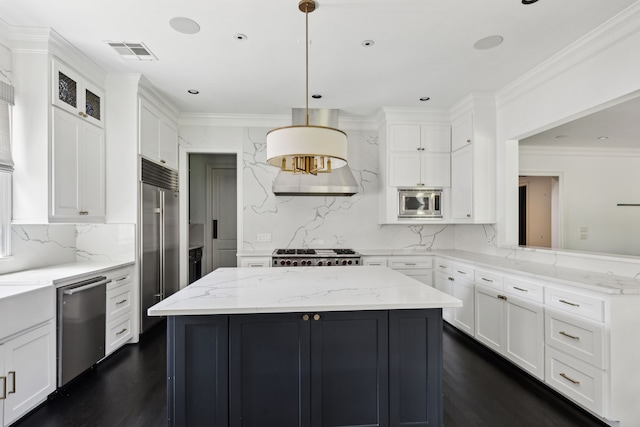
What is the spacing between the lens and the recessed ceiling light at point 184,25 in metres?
2.26

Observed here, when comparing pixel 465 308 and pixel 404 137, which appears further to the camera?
pixel 404 137

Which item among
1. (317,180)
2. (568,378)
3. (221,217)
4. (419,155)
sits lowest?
(568,378)

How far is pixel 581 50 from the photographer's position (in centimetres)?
251

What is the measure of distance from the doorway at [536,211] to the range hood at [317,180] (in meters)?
3.17

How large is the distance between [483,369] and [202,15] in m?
3.54

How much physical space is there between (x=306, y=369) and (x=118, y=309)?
2.20m

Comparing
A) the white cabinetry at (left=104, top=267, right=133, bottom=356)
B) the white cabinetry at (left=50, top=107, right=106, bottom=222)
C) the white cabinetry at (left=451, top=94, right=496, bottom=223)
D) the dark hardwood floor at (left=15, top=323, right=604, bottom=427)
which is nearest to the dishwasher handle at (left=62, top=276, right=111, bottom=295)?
the white cabinetry at (left=104, top=267, right=133, bottom=356)

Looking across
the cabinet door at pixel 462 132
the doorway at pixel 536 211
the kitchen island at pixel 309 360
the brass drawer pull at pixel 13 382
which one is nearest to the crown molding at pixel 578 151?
the doorway at pixel 536 211

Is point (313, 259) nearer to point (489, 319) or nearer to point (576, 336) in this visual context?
point (489, 319)

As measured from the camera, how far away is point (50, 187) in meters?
2.45

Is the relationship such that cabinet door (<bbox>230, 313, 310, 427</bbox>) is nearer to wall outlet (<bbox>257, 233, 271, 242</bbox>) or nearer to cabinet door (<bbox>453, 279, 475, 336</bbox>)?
cabinet door (<bbox>453, 279, 475, 336</bbox>)

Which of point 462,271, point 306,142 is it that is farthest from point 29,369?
point 462,271

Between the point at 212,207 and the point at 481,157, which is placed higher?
the point at 481,157

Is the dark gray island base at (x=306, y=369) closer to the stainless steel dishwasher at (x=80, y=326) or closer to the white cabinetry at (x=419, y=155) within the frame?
the stainless steel dishwasher at (x=80, y=326)
